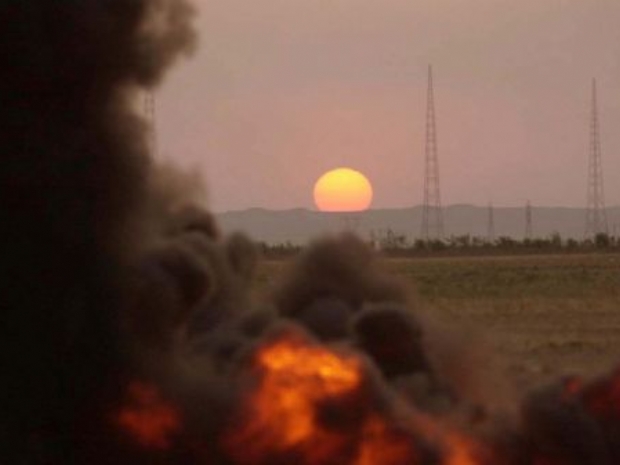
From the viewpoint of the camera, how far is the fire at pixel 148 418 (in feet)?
86.7

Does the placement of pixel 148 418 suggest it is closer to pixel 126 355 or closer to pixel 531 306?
pixel 126 355

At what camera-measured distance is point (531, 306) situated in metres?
63.5

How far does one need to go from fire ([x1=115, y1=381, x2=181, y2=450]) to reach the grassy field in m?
7.73

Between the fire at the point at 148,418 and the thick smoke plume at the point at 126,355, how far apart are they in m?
0.02

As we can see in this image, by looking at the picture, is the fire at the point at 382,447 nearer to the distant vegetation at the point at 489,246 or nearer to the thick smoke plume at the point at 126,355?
the thick smoke plume at the point at 126,355

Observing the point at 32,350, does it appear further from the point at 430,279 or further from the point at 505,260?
the point at 505,260

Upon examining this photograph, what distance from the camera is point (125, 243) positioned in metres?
27.7

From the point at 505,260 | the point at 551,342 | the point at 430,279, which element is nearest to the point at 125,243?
the point at 551,342

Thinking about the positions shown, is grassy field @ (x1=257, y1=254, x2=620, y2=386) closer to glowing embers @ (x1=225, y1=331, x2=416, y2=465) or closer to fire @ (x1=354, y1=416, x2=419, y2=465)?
glowing embers @ (x1=225, y1=331, x2=416, y2=465)

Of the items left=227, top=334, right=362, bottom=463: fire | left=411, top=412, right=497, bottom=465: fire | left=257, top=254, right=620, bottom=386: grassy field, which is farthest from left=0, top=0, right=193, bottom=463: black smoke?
left=257, top=254, right=620, bottom=386: grassy field

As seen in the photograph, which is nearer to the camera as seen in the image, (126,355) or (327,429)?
(327,429)

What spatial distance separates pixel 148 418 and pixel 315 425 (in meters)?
2.54

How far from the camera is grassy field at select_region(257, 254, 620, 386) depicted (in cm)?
4172

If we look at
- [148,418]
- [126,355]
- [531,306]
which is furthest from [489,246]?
[148,418]
